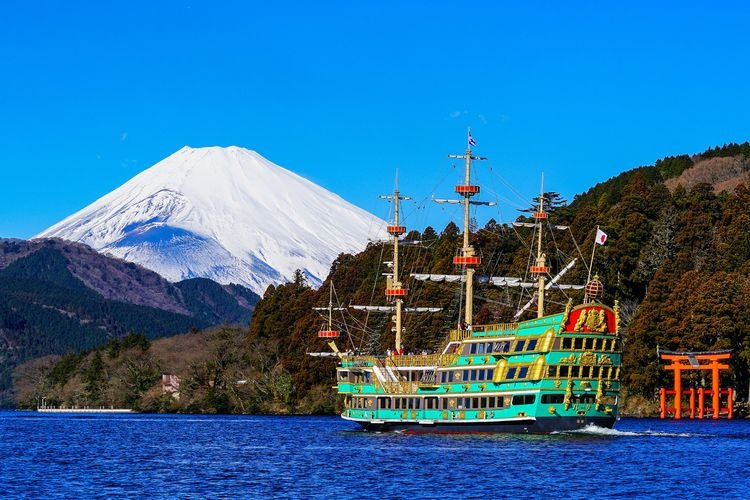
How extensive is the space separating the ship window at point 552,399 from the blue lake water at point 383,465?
1772mm

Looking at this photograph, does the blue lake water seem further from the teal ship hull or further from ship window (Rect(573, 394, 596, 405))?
ship window (Rect(573, 394, 596, 405))

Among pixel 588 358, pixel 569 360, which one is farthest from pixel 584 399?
pixel 569 360

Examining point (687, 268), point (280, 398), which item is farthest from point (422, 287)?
point (687, 268)

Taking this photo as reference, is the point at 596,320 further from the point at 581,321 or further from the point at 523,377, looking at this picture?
the point at 523,377

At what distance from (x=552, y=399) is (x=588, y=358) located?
2.73 meters

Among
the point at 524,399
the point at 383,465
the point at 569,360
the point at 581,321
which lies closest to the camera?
the point at 383,465

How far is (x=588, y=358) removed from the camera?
6925cm

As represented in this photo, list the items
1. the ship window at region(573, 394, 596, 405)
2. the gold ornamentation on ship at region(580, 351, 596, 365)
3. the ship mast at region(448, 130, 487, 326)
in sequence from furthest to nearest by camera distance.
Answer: the ship mast at region(448, 130, 487, 326) → the ship window at region(573, 394, 596, 405) → the gold ornamentation on ship at region(580, 351, 596, 365)

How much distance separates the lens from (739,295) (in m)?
96.2

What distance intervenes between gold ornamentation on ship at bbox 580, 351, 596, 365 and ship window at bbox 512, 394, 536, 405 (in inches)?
119

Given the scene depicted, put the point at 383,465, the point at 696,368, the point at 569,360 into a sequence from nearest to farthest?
the point at 383,465 → the point at 569,360 → the point at 696,368

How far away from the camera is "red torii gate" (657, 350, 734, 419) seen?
93.2 meters

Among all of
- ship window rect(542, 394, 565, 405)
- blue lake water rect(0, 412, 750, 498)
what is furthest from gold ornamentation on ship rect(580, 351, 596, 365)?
blue lake water rect(0, 412, 750, 498)

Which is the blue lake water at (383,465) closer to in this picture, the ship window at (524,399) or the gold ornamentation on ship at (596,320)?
the ship window at (524,399)
